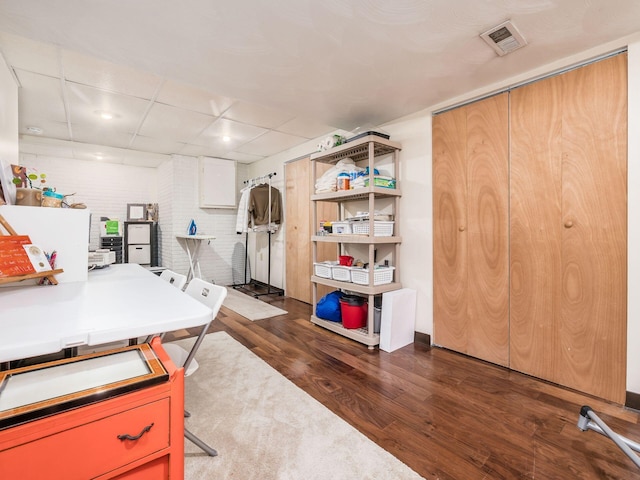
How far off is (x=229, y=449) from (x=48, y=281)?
132 cm

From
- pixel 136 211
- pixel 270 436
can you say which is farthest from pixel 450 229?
pixel 136 211

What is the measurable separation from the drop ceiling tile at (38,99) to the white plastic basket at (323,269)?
9.49 feet

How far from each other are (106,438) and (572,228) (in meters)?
2.60

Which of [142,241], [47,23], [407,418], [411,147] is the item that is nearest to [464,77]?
[411,147]

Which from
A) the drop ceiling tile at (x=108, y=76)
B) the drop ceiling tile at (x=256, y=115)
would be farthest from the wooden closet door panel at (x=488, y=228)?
the drop ceiling tile at (x=108, y=76)

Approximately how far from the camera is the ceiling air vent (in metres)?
1.69

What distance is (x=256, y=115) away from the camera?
3336 millimetres

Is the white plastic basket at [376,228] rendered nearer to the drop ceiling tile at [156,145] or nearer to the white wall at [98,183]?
the drop ceiling tile at [156,145]

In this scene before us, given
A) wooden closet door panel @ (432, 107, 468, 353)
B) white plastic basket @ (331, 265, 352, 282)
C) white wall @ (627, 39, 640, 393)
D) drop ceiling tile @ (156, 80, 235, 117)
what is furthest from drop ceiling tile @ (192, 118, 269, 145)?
white wall @ (627, 39, 640, 393)

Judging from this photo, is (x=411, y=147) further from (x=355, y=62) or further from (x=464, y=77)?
(x=355, y=62)

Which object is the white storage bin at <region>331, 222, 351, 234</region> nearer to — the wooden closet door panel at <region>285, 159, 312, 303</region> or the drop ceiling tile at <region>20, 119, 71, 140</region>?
the wooden closet door panel at <region>285, 159, 312, 303</region>

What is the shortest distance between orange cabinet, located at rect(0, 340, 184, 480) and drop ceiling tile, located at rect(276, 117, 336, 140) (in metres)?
3.19

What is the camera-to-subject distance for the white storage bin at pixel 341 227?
304cm

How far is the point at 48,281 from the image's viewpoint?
5.29ft
